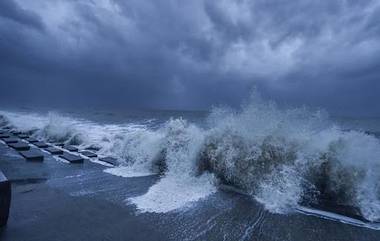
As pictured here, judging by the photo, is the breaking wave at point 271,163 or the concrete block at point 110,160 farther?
the concrete block at point 110,160

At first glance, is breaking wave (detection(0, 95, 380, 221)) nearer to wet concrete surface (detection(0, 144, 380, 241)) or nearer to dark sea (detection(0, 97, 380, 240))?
dark sea (detection(0, 97, 380, 240))

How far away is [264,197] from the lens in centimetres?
499

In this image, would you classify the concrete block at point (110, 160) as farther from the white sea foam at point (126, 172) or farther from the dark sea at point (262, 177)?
the white sea foam at point (126, 172)

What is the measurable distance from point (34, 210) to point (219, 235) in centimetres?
314

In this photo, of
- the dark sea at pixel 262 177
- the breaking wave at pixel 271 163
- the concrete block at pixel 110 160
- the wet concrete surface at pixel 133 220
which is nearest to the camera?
the wet concrete surface at pixel 133 220

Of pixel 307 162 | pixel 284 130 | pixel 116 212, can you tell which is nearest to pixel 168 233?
pixel 116 212

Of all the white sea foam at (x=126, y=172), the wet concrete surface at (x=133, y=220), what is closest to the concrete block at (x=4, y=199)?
the wet concrete surface at (x=133, y=220)

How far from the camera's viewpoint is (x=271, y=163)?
579cm

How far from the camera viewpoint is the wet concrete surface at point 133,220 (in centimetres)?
336

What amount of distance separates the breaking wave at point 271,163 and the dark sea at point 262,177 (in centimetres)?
2

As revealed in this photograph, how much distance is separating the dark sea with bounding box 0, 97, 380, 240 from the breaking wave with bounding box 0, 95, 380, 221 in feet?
0.07

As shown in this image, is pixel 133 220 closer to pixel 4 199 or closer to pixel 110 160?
pixel 4 199

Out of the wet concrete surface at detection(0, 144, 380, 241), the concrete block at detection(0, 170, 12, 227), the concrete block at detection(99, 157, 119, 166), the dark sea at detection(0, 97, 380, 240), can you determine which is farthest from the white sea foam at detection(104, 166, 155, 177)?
the concrete block at detection(0, 170, 12, 227)

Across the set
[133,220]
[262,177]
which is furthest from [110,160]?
[262,177]
